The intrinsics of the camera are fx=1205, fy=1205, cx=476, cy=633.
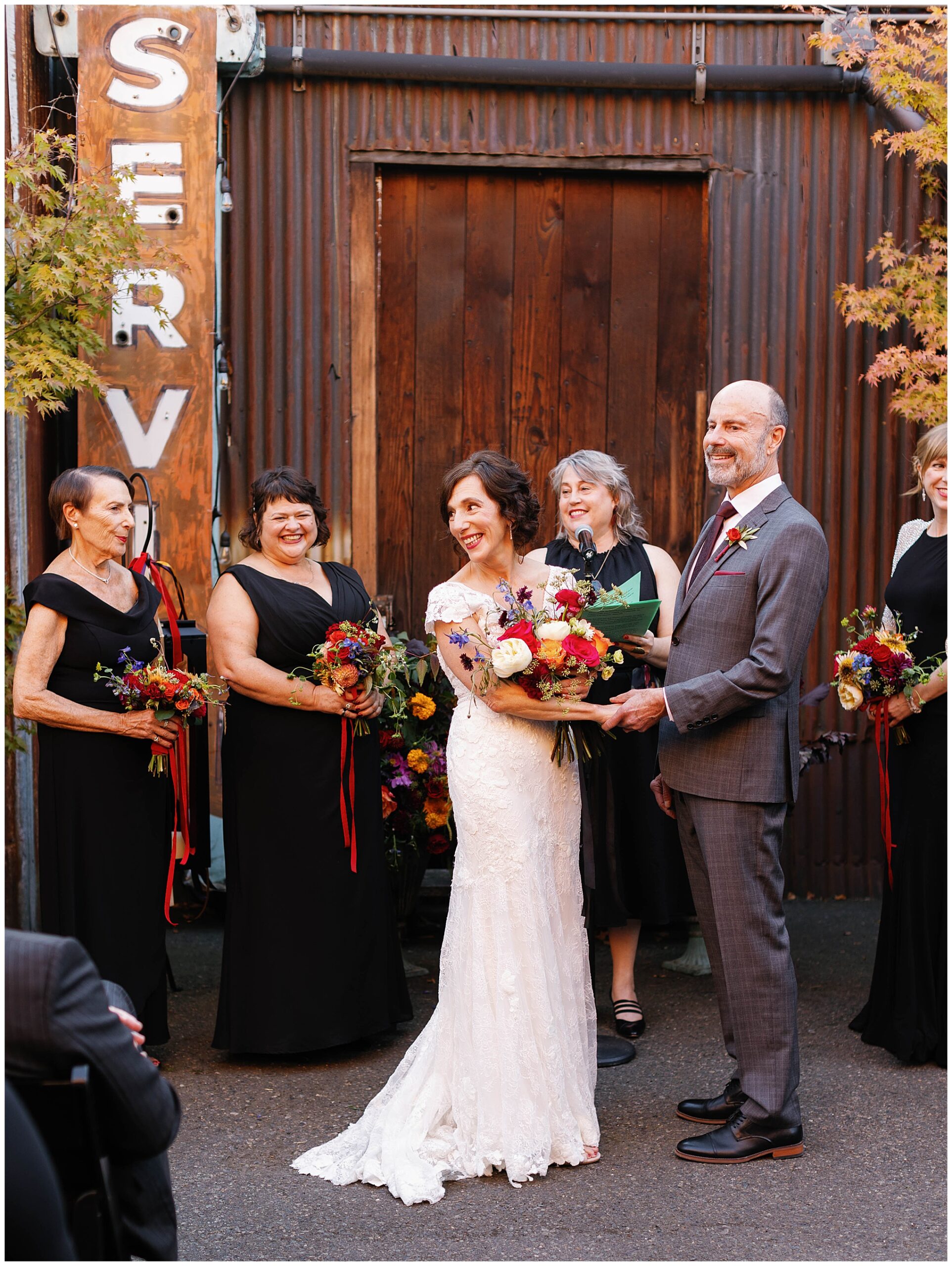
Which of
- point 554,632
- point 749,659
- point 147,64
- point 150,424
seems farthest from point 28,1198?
point 147,64

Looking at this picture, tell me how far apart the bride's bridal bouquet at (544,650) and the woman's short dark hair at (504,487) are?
0.93ft

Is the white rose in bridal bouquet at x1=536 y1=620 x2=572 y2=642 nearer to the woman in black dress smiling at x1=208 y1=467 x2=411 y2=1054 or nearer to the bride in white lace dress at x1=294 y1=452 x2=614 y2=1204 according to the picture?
the bride in white lace dress at x1=294 y1=452 x2=614 y2=1204

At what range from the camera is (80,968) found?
2010mm

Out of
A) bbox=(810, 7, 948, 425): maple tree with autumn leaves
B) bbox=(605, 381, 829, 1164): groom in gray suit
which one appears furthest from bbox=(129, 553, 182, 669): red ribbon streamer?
bbox=(810, 7, 948, 425): maple tree with autumn leaves

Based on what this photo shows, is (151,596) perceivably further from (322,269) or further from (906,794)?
(906,794)

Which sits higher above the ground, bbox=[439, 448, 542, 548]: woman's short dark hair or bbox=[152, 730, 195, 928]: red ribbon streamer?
bbox=[439, 448, 542, 548]: woman's short dark hair

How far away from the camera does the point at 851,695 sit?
4461 mm

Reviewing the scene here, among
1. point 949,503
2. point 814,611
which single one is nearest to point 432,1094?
point 814,611

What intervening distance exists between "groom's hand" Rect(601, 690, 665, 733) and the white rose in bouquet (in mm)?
1039

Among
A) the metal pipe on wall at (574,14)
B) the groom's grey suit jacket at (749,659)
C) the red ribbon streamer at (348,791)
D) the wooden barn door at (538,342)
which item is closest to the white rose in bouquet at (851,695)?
the groom's grey suit jacket at (749,659)

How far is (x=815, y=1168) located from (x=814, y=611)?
1.72m

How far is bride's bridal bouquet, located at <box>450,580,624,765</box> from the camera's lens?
363 centimetres

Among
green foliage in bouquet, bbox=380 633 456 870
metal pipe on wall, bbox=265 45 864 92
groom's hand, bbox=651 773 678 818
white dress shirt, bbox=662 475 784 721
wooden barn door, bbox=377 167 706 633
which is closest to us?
white dress shirt, bbox=662 475 784 721

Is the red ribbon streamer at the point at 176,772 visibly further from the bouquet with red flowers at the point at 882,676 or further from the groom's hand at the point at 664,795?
the bouquet with red flowers at the point at 882,676
